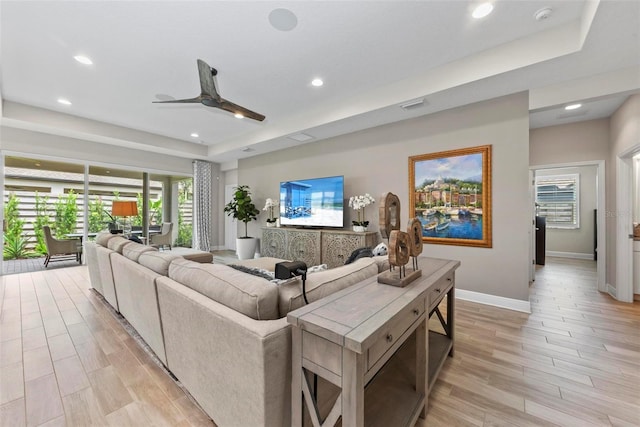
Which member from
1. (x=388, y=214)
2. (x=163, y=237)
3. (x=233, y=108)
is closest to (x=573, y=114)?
(x=388, y=214)

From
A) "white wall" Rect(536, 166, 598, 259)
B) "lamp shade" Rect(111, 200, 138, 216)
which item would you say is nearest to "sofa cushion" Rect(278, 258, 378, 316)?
"lamp shade" Rect(111, 200, 138, 216)

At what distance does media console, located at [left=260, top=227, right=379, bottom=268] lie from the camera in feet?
13.2

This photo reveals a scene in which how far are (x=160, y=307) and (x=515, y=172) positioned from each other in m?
3.80

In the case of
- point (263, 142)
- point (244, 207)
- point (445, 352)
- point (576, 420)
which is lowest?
point (576, 420)

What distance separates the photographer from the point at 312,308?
1.05 m

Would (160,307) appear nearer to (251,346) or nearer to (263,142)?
(251,346)

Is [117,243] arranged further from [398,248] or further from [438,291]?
[438,291]

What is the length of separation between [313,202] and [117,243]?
2.96 metres

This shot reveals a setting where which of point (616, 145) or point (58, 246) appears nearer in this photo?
point (616, 145)

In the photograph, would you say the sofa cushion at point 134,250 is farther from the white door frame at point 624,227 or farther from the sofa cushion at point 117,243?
the white door frame at point 624,227

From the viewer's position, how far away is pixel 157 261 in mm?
1902

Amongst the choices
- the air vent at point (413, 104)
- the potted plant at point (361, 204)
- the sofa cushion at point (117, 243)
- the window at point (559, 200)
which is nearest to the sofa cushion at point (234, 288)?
the sofa cushion at point (117, 243)

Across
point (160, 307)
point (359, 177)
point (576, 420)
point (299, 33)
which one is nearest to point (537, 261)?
point (359, 177)

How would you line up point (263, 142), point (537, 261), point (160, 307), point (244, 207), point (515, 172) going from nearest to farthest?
point (160, 307), point (515, 172), point (263, 142), point (537, 261), point (244, 207)
